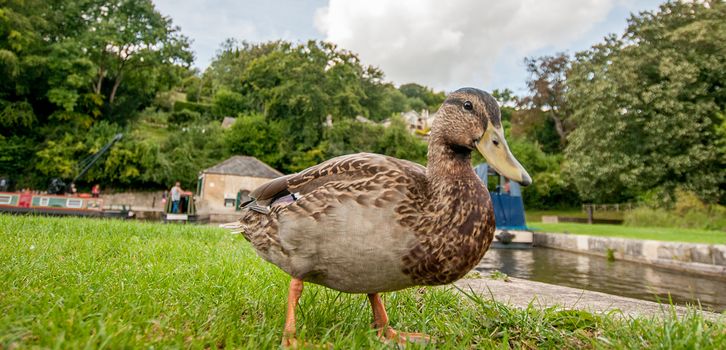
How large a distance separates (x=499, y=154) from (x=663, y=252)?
Result: 33.1 feet

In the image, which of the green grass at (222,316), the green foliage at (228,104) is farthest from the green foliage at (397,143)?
the green grass at (222,316)

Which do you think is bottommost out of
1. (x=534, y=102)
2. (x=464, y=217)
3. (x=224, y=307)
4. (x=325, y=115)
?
(x=224, y=307)

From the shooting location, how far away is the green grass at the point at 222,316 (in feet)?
5.06

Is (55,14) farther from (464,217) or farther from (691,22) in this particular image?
(691,22)

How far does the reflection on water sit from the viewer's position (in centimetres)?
583

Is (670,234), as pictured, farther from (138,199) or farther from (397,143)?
(138,199)

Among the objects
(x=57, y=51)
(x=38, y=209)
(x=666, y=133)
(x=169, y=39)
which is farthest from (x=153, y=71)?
(x=666, y=133)

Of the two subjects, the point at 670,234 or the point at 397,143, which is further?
the point at 397,143

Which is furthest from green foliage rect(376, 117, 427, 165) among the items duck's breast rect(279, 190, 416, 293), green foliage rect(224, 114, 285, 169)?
duck's breast rect(279, 190, 416, 293)

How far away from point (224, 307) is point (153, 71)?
30943mm

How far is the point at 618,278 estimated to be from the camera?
7.39 m

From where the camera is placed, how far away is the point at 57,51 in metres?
23.7

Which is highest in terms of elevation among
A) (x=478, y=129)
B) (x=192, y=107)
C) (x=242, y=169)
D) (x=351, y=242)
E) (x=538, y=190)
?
(x=192, y=107)

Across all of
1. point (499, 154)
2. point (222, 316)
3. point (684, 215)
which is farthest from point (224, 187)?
point (499, 154)
